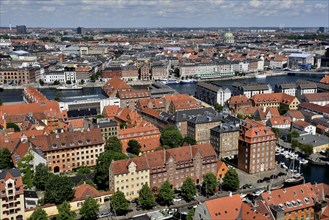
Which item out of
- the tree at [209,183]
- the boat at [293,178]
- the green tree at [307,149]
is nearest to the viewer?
the tree at [209,183]

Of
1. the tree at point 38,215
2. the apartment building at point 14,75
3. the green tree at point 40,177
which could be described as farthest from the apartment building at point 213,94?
the apartment building at point 14,75

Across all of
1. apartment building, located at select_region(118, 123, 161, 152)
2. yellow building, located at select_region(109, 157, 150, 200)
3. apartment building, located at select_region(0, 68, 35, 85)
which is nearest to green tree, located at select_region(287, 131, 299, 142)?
apartment building, located at select_region(118, 123, 161, 152)

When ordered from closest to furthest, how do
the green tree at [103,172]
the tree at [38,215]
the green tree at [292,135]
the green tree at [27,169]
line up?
1. the tree at [38,215]
2. the green tree at [103,172]
3. the green tree at [27,169]
4. the green tree at [292,135]

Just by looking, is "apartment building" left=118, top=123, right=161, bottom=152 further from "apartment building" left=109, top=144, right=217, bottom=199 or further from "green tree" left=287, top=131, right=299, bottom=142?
"green tree" left=287, top=131, right=299, bottom=142

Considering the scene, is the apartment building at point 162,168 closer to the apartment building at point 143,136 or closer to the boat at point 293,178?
the boat at point 293,178

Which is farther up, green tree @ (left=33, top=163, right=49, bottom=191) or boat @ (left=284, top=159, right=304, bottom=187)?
green tree @ (left=33, top=163, right=49, bottom=191)

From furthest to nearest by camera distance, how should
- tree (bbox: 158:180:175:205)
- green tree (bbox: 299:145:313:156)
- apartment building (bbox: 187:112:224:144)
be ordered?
apartment building (bbox: 187:112:224:144) → green tree (bbox: 299:145:313:156) → tree (bbox: 158:180:175:205)

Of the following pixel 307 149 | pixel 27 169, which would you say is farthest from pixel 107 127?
pixel 307 149
